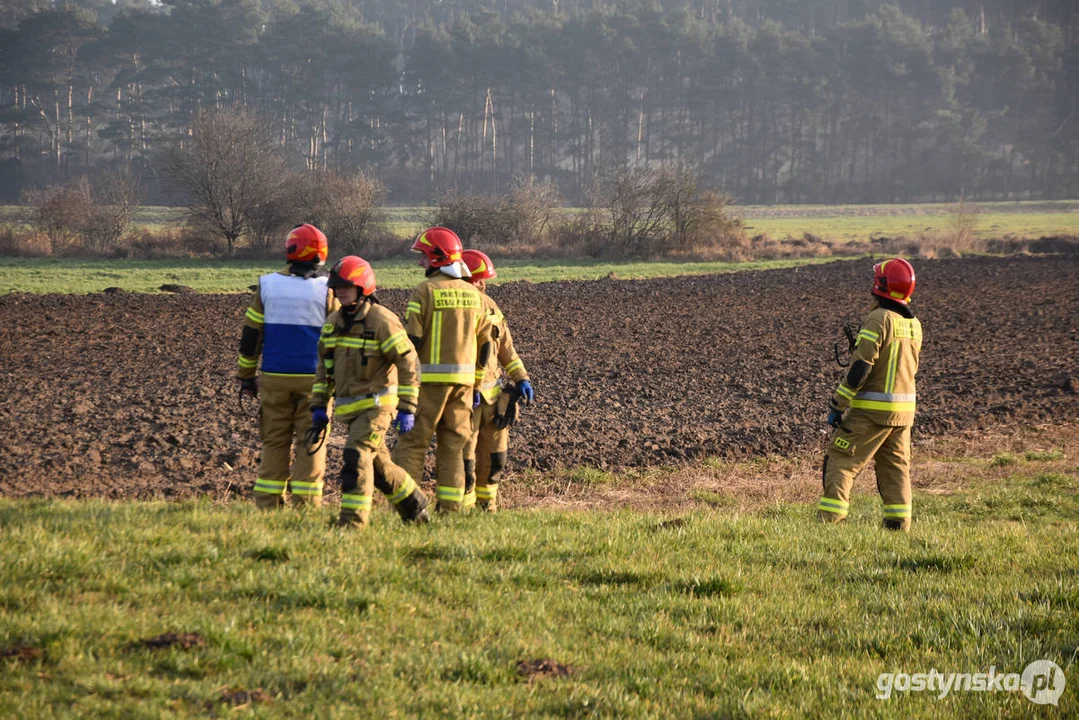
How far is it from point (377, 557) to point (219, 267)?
3726cm

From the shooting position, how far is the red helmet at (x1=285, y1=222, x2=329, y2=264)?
8.13 m

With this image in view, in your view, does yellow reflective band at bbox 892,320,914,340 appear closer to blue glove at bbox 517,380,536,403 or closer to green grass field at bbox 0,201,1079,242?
blue glove at bbox 517,380,536,403

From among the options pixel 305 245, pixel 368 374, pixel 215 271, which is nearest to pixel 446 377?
pixel 368 374

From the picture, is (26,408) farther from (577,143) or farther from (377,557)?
(577,143)

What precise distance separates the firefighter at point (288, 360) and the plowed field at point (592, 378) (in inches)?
81.4

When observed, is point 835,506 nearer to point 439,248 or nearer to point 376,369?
point 439,248

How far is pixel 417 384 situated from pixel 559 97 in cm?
9946

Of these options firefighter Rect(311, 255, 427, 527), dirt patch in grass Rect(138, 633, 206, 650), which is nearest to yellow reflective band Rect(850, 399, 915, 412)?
firefighter Rect(311, 255, 427, 527)

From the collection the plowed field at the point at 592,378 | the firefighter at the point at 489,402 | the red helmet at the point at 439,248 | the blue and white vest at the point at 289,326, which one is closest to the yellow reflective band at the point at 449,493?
the firefighter at the point at 489,402

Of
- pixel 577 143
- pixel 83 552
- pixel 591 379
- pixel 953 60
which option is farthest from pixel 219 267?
pixel 953 60

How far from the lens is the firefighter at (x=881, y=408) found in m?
8.67

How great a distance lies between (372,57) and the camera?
3551 inches

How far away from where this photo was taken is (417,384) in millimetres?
7441

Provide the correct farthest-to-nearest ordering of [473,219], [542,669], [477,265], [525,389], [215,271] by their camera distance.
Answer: [473,219] → [215,271] → [477,265] → [525,389] → [542,669]
